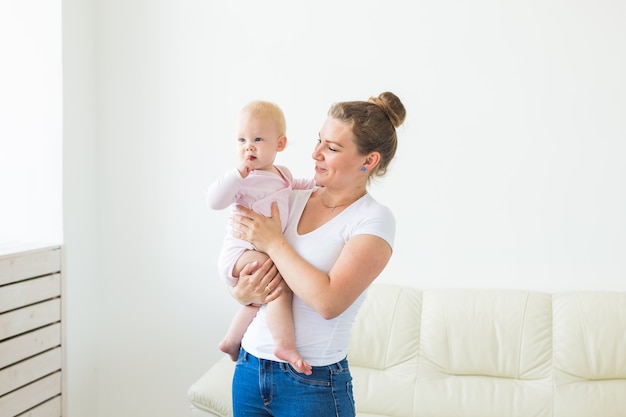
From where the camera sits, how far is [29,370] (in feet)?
9.17

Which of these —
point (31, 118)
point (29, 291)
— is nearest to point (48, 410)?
point (29, 291)

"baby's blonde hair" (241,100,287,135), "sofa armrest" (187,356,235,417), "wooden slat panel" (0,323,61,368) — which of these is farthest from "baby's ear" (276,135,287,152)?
"wooden slat panel" (0,323,61,368)

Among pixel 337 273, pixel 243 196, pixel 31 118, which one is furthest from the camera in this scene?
pixel 31 118

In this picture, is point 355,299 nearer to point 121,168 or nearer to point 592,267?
point 592,267

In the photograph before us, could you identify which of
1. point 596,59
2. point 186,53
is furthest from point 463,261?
point 186,53

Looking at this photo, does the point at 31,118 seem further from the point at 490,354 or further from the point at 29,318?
Answer: the point at 490,354

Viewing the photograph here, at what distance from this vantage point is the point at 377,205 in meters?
1.56

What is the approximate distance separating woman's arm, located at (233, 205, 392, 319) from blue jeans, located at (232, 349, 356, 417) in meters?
0.15

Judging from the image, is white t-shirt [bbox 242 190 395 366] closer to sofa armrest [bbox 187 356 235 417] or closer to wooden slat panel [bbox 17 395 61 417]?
sofa armrest [bbox 187 356 235 417]

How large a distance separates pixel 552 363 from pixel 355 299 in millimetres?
1570

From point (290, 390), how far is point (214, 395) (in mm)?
1280

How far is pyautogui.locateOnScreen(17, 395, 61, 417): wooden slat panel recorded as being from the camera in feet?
9.33

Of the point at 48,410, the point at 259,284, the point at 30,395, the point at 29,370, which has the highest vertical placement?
the point at 259,284

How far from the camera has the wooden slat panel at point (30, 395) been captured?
2.66 metres
